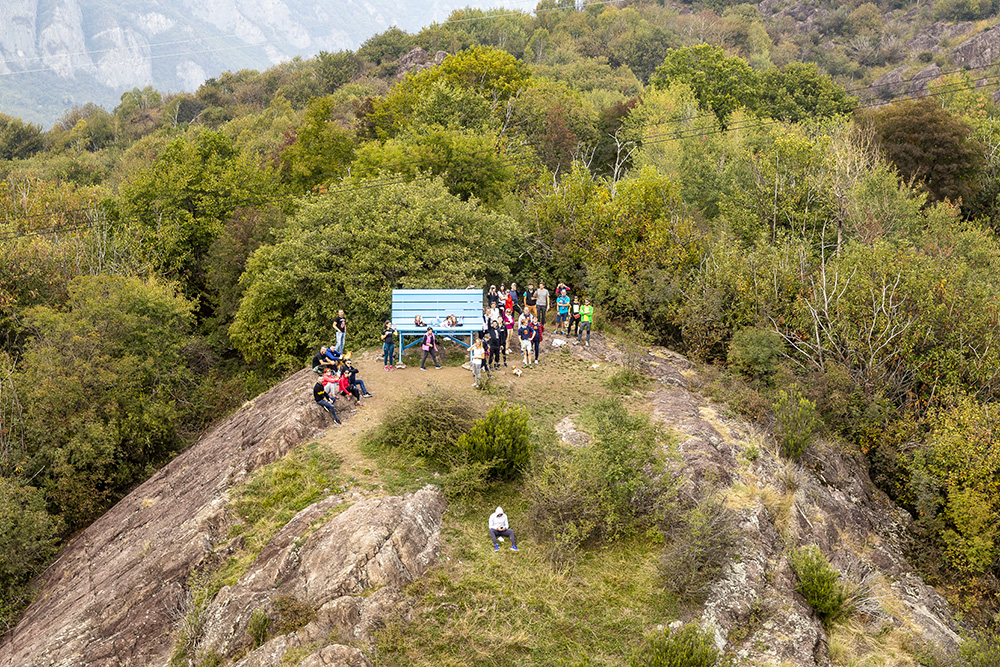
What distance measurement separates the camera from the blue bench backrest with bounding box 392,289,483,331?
66.6ft

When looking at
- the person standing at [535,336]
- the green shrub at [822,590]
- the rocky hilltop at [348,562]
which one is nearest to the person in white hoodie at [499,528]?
the rocky hilltop at [348,562]

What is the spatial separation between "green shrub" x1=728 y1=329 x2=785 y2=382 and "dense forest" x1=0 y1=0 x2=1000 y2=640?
0.09 metres

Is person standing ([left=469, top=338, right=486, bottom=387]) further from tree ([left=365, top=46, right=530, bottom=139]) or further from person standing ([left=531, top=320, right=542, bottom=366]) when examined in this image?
tree ([left=365, top=46, right=530, bottom=139])

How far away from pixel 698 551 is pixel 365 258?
50.9 feet

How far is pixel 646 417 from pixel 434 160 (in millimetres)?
20433

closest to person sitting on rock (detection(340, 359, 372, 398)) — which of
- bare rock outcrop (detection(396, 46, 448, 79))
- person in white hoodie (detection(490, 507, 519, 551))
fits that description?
person in white hoodie (detection(490, 507, 519, 551))

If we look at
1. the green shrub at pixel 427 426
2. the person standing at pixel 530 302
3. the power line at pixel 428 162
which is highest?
the power line at pixel 428 162

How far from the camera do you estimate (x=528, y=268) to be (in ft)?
91.6

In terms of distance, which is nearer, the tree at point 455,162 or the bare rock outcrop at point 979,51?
the tree at point 455,162

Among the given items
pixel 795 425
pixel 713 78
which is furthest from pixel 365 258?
pixel 713 78

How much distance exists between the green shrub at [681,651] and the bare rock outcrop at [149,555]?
26.7 ft

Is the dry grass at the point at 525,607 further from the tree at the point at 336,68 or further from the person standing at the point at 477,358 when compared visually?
the tree at the point at 336,68

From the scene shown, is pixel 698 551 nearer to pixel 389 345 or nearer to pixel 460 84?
pixel 389 345

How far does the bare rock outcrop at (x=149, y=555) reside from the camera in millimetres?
11641
